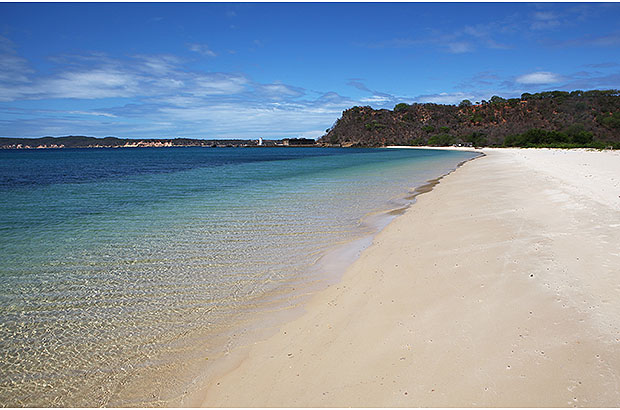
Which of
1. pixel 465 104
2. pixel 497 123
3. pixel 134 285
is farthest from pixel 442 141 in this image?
pixel 134 285

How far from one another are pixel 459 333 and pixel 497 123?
471ft

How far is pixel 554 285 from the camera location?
482cm

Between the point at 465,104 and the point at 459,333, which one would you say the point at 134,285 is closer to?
the point at 459,333

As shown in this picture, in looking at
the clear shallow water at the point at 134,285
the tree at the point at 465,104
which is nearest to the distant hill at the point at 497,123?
the tree at the point at 465,104

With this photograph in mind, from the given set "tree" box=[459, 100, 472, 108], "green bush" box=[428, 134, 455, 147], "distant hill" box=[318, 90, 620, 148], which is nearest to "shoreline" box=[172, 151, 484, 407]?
"distant hill" box=[318, 90, 620, 148]

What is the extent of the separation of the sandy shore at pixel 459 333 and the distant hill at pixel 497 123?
174ft

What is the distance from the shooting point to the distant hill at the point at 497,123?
247 ft

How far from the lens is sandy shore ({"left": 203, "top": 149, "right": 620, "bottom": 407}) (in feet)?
9.95

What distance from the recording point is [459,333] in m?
3.88

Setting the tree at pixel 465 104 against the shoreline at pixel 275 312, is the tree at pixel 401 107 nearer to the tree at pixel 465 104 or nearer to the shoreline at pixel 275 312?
the tree at pixel 465 104

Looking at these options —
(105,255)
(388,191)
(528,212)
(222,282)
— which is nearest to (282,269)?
(222,282)

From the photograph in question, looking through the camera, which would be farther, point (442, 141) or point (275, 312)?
point (442, 141)

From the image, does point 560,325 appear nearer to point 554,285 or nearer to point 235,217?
point 554,285

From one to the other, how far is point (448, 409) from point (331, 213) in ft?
29.8
